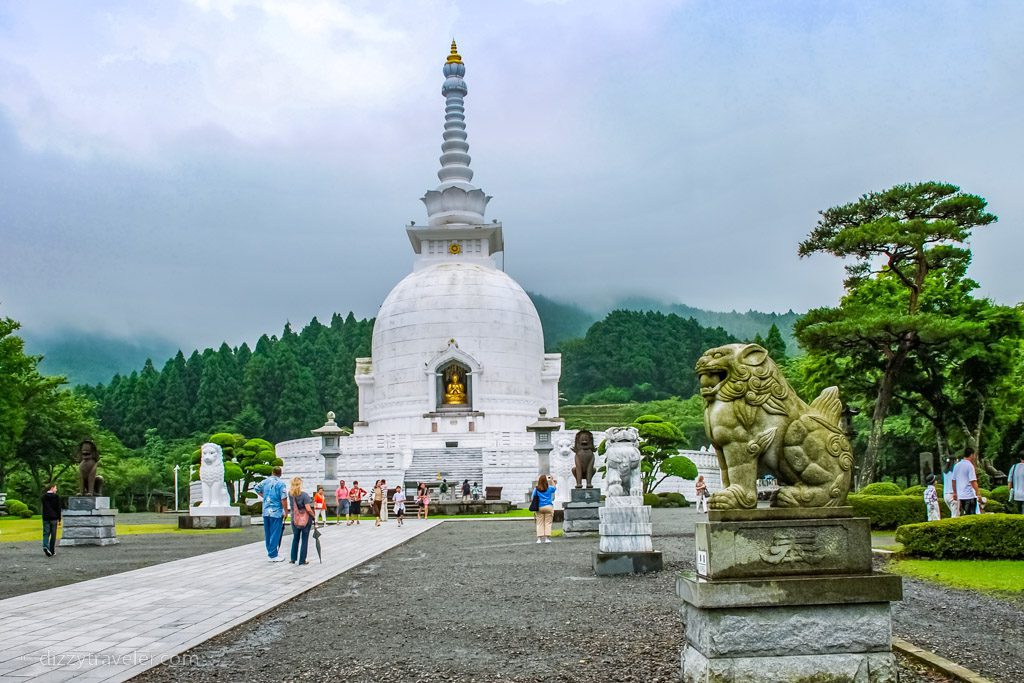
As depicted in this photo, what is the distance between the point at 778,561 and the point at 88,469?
2024 centimetres

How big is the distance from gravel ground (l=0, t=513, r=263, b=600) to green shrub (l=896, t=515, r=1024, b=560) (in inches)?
519

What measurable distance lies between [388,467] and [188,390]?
184 feet

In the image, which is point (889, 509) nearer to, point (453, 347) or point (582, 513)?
point (582, 513)

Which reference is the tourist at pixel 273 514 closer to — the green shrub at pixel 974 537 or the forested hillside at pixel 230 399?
the green shrub at pixel 974 537

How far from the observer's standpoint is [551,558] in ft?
53.4

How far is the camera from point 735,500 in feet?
20.4

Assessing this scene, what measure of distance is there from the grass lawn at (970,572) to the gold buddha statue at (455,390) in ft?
128

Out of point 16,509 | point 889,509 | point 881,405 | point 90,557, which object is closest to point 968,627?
point 889,509

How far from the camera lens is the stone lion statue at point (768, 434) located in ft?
21.0

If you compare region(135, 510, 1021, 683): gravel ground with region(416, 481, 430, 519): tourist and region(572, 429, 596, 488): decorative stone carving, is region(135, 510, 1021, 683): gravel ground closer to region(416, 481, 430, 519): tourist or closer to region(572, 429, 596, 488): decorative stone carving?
region(572, 429, 596, 488): decorative stone carving

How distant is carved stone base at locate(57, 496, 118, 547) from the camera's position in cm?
2133

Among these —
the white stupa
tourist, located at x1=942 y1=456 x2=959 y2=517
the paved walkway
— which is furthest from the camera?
the white stupa

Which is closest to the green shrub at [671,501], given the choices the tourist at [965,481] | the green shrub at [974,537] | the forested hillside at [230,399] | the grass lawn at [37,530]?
the grass lawn at [37,530]

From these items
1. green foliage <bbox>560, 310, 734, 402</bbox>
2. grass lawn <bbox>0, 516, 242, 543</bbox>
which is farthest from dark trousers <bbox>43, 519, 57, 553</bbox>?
green foliage <bbox>560, 310, 734, 402</bbox>
